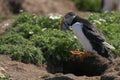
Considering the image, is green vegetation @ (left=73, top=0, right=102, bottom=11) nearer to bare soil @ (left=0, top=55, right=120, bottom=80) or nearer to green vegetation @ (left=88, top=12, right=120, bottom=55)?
green vegetation @ (left=88, top=12, right=120, bottom=55)

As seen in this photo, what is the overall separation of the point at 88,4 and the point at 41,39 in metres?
7.80

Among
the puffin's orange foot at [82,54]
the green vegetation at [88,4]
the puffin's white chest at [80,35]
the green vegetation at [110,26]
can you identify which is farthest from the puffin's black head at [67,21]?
the green vegetation at [88,4]

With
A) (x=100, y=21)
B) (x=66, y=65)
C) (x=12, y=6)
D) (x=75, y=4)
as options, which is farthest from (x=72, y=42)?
(x=75, y=4)

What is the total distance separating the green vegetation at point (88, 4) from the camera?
16.1 m

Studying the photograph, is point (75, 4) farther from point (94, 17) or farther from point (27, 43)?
point (27, 43)

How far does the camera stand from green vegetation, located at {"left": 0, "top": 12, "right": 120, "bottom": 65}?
8203 millimetres

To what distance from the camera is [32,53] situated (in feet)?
26.8

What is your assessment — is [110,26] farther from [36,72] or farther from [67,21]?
[36,72]

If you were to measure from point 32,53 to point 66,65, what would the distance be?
0.65 metres

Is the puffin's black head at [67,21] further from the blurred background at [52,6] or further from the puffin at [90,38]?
the blurred background at [52,6]

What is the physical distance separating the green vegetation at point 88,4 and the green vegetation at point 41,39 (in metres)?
6.56

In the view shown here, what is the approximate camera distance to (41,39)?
8570 mm

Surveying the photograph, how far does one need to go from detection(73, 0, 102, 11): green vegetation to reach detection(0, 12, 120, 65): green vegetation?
6.56 meters

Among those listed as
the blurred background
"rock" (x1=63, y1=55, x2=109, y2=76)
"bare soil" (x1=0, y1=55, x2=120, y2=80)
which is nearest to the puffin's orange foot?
"rock" (x1=63, y1=55, x2=109, y2=76)
